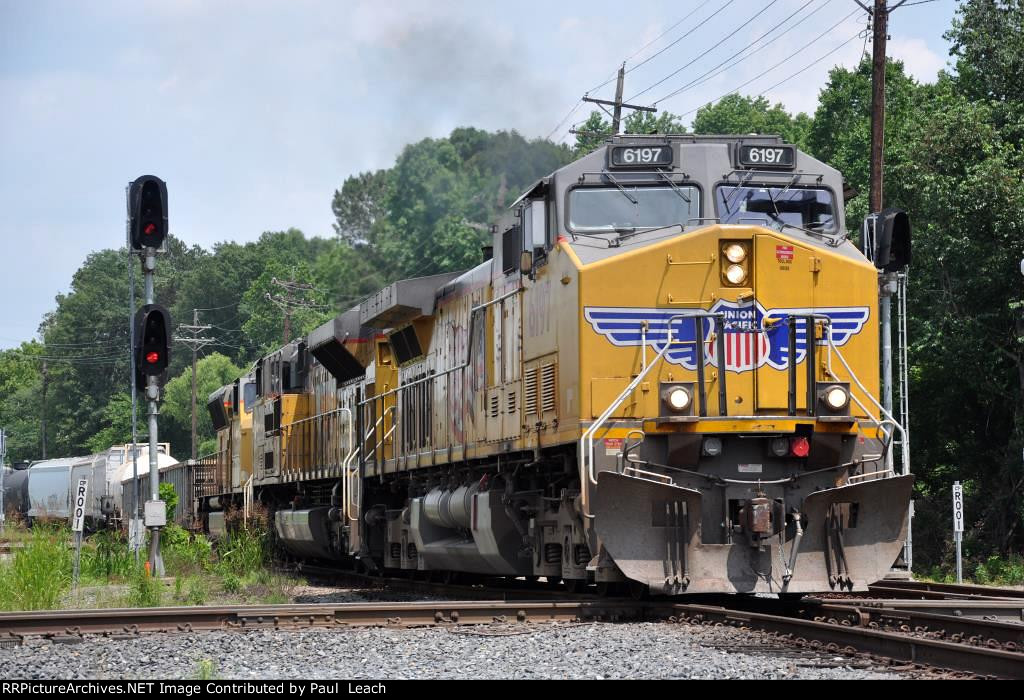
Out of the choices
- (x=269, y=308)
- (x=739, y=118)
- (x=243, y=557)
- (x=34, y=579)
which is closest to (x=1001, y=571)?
(x=243, y=557)

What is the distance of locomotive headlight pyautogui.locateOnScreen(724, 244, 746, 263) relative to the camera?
1148 cm

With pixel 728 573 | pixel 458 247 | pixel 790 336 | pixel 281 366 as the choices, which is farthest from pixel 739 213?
pixel 458 247

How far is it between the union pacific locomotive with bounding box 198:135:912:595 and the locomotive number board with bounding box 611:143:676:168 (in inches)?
0.7

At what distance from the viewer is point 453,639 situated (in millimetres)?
9758

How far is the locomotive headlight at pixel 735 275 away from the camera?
37.6 ft

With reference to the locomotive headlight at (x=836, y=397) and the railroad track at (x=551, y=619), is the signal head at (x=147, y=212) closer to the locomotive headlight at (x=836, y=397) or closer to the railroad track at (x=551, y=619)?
the railroad track at (x=551, y=619)

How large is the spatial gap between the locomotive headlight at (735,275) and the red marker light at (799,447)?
1.46 metres

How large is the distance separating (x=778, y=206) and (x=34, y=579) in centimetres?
876

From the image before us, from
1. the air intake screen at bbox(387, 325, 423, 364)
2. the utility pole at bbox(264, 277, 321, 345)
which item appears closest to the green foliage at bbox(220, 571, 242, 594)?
the air intake screen at bbox(387, 325, 423, 364)

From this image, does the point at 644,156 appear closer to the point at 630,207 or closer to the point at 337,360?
the point at 630,207

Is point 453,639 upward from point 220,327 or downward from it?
downward
